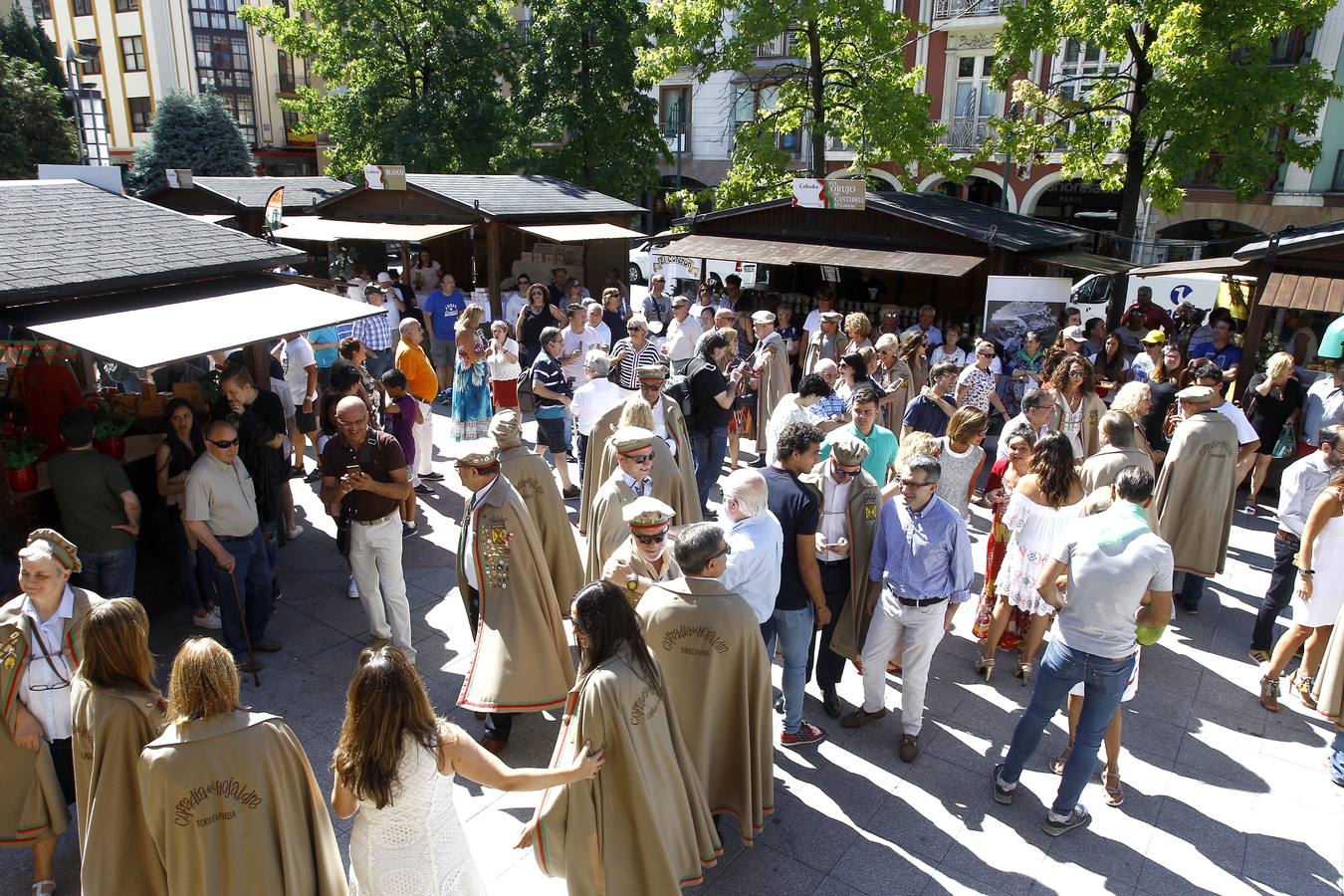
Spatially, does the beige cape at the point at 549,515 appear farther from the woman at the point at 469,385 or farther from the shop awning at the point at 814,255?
the shop awning at the point at 814,255

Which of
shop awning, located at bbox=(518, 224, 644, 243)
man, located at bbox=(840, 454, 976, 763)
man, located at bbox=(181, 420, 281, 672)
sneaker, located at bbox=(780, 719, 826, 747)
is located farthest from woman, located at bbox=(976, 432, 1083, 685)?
shop awning, located at bbox=(518, 224, 644, 243)

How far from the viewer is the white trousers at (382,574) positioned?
5.71 meters

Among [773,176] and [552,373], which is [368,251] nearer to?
[773,176]

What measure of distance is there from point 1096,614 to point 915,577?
0.90m

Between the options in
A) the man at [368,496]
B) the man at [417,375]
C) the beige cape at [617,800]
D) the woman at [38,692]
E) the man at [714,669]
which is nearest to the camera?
the beige cape at [617,800]

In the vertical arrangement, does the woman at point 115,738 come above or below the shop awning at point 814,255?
below

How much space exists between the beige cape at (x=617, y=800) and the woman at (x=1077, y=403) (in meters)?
5.35

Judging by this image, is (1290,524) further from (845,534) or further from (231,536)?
(231,536)

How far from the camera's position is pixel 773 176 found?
1834 cm

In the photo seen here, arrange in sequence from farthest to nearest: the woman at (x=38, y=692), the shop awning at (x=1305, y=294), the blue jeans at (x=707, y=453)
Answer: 1. the shop awning at (x=1305, y=294)
2. the blue jeans at (x=707, y=453)
3. the woman at (x=38, y=692)

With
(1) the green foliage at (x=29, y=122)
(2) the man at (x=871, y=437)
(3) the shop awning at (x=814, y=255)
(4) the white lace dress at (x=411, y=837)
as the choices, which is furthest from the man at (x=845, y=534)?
(1) the green foliage at (x=29, y=122)

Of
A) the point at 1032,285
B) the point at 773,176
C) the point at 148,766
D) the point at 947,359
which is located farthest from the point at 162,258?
the point at 773,176

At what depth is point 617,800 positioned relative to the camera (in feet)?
11.0

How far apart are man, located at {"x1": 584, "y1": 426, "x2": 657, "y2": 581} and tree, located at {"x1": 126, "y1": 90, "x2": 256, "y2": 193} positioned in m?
37.1
